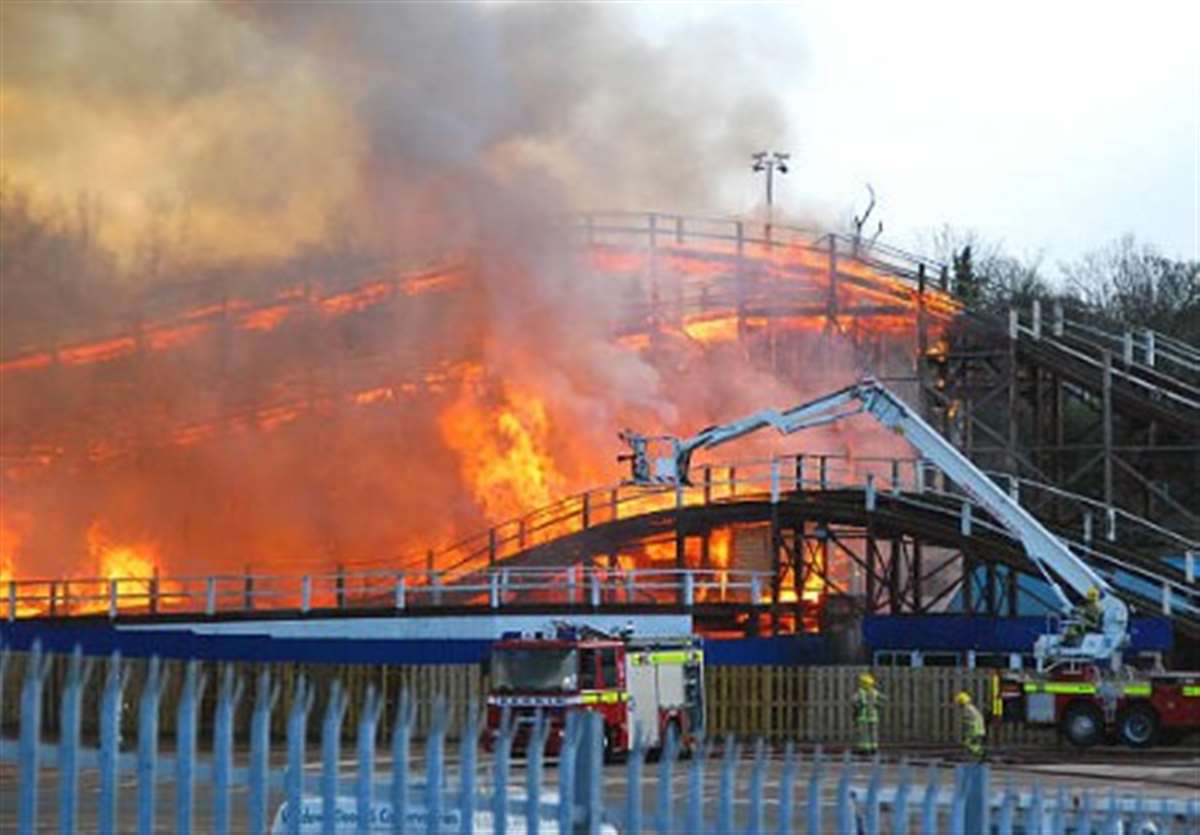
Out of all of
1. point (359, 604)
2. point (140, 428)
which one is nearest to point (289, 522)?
point (140, 428)

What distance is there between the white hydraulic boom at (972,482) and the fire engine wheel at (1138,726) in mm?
1082

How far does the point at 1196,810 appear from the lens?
12.7 m

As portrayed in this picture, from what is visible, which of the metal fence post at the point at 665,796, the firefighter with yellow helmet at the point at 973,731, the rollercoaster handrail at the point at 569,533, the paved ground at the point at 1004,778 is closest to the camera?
the metal fence post at the point at 665,796

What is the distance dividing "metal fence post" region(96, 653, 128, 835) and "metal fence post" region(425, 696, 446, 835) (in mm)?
919

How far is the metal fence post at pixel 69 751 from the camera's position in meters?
6.31

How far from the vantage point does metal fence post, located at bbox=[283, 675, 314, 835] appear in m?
6.50

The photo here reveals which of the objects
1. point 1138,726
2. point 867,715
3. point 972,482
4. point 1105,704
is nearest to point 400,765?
point 867,715

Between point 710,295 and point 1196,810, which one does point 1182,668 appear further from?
point 1196,810

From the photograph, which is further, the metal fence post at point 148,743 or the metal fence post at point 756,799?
the metal fence post at point 756,799

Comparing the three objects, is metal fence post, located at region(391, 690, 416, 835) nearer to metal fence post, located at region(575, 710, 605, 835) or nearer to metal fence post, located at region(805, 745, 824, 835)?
metal fence post, located at region(575, 710, 605, 835)

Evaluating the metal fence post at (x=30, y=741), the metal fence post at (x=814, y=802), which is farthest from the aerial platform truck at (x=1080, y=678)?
the metal fence post at (x=30, y=741)

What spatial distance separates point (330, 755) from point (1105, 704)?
31568 millimetres

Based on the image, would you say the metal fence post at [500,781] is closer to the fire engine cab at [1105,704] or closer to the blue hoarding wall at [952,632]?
the fire engine cab at [1105,704]

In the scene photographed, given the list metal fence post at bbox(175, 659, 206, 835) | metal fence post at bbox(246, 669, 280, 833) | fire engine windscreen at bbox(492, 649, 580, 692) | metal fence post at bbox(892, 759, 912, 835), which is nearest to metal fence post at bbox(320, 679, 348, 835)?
metal fence post at bbox(246, 669, 280, 833)
